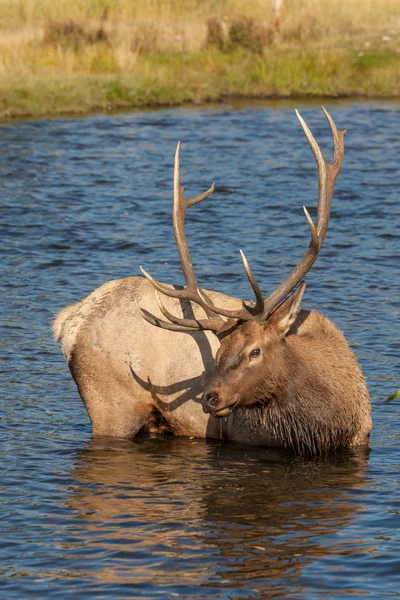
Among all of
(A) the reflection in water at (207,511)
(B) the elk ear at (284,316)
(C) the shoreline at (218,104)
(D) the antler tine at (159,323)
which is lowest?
(A) the reflection in water at (207,511)

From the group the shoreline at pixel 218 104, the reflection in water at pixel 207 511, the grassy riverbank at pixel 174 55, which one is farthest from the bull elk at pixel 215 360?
the grassy riverbank at pixel 174 55

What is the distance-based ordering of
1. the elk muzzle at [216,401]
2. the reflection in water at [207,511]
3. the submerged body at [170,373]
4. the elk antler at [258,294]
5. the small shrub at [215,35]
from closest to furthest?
the reflection in water at [207,511], the elk muzzle at [216,401], the elk antler at [258,294], the submerged body at [170,373], the small shrub at [215,35]

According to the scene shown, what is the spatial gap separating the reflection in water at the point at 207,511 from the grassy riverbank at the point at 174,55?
15921 millimetres

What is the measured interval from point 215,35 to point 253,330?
2205cm

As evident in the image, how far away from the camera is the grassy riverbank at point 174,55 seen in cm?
2422

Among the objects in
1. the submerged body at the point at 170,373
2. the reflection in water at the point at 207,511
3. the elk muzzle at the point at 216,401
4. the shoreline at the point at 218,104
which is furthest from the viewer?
the shoreline at the point at 218,104

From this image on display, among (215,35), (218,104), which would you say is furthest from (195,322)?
(215,35)

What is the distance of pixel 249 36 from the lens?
2828 cm

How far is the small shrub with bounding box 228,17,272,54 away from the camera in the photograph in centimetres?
2808

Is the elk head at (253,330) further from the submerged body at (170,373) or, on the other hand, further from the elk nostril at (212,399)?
the submerged body at (170,373)

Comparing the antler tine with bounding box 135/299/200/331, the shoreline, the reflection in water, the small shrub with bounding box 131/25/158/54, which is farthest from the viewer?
the small shrub with bounding box 131/25/158/54

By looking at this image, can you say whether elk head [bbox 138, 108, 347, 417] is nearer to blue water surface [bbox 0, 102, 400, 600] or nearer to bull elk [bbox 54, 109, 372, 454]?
bull elk [bbox 54, 109, 372, 454]

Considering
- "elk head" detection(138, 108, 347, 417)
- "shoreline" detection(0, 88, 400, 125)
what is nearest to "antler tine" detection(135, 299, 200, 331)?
"elk head" detection(138, 108, 347, 417)

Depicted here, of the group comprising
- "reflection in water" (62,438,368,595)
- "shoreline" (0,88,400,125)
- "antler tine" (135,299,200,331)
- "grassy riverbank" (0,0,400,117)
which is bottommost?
"reflection in water" (62,438,368,595)
